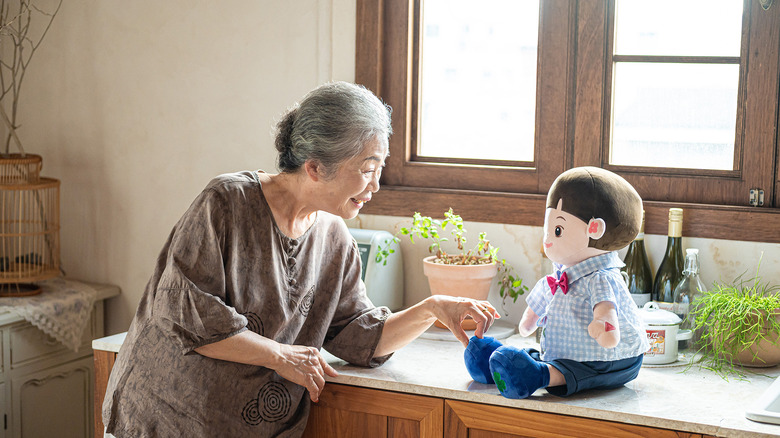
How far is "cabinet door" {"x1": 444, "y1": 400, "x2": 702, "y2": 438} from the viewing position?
1.58 m

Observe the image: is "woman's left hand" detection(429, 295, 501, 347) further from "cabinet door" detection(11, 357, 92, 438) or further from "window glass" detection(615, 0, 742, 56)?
"cabinet door" detection(11, 357, 92, 438)

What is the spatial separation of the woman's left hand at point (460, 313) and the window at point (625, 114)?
55 cm

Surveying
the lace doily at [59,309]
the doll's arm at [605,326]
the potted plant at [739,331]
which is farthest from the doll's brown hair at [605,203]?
the lace doily at [59,309]

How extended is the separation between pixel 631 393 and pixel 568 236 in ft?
1.13

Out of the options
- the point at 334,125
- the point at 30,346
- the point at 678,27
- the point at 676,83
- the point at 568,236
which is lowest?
the point at 30,346

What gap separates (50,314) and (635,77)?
1.89m

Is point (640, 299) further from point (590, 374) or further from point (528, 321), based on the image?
point (590, 374)

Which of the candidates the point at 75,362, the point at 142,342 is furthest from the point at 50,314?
the point at 142,342

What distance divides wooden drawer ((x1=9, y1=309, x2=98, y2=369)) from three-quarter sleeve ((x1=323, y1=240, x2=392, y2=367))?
1206mm

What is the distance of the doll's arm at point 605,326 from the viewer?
5.35 feet

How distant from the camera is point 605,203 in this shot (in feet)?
5.50

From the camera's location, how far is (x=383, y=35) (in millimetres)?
2428

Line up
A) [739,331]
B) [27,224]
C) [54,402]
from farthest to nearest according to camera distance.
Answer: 1. [27,224]
2. [54,402]
3. [739,331]

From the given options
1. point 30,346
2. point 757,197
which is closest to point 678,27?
point 757,197
